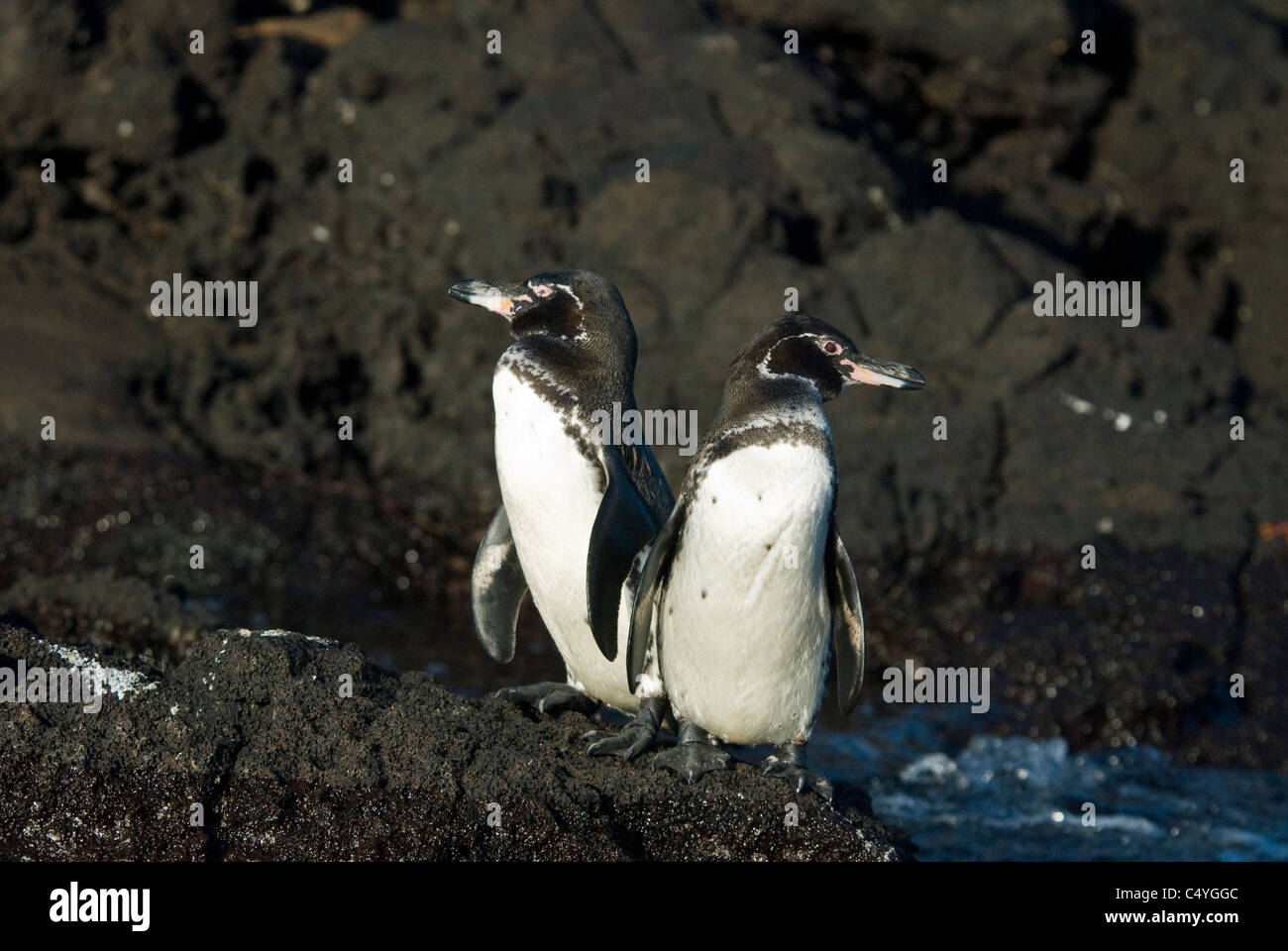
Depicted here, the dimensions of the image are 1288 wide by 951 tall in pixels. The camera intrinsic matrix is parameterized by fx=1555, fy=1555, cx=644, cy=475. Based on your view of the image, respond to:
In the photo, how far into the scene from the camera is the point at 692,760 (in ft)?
17.1

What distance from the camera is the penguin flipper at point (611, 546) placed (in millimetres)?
5477

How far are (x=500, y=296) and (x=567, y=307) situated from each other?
0.28m

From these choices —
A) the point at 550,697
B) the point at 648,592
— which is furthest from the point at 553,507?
the point at 550,697

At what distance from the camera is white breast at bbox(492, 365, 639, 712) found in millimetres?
5633

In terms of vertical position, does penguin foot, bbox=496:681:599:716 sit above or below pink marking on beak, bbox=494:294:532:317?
below

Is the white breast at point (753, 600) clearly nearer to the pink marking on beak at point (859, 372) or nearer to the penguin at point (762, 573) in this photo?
the penguin at point (762, 573)

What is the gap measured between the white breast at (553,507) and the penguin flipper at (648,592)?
170 millimetres

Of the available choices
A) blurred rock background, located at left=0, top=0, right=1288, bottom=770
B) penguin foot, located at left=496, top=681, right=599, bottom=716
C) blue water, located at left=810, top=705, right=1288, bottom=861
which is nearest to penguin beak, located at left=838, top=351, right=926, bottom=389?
penguin foot, located at left=496, top=681, right=599, bottom=716

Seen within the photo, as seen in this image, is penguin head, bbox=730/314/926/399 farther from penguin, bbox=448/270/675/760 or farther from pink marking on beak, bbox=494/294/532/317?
pink marking on beak, bbox=494/294/532/317

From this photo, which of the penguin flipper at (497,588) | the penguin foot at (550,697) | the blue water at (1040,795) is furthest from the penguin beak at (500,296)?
the blue water at (1040,795)

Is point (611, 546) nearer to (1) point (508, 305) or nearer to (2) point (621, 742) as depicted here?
(2) point (621, 742)
